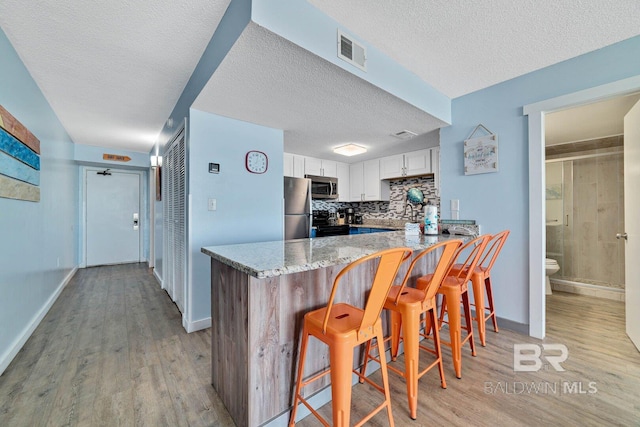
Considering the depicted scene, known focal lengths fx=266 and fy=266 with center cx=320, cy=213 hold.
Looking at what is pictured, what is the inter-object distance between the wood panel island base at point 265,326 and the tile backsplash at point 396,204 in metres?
3.35

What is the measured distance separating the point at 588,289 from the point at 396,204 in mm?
2750

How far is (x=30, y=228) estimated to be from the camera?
233cm

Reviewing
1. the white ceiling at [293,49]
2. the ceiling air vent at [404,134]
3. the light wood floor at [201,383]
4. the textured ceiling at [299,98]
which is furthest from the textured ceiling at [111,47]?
the light wood floor at [201,383]

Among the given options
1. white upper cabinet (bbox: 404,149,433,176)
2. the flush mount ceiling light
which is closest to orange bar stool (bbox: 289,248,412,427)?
the flush mount ceiling light

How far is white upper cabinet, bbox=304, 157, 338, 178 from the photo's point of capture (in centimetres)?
452

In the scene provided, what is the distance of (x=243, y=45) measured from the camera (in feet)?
4.75

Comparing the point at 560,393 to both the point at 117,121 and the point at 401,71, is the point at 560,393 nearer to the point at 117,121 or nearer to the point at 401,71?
the point at 401,71

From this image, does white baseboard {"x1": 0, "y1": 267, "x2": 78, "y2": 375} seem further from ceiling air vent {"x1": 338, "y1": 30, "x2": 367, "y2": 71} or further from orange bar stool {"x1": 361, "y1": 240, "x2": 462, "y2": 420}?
ceiling air vent {"x1": 338, "y1": 30, "x2": 367, "y2": 71}

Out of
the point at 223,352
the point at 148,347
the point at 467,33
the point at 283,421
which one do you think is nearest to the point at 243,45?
the point at 467,33

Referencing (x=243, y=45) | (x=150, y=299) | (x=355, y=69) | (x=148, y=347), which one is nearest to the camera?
(x=243, y=45)

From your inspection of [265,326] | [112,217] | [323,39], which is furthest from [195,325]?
[112,217]

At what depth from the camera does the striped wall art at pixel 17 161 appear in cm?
179

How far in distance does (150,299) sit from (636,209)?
4.82 metres

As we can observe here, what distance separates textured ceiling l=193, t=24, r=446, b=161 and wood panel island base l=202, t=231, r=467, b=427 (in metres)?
1.13
